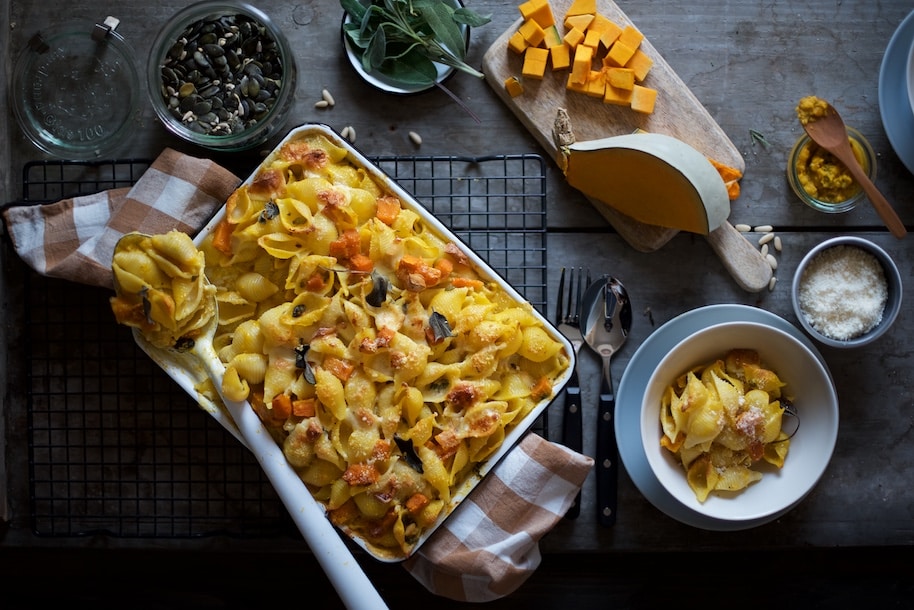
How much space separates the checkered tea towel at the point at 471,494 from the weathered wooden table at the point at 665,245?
0.50ft

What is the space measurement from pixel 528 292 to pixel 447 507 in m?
0.62

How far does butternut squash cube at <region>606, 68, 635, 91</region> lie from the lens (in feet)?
6.49

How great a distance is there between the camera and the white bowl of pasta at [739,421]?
5.94ft

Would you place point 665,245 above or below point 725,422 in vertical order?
above

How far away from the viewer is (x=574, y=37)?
1997 mm

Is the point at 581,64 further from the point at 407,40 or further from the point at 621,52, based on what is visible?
the point at 407,40

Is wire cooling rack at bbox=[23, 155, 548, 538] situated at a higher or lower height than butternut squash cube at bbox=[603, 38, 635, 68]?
lower

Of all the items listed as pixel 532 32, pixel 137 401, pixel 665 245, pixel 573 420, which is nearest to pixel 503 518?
pixel 573 420

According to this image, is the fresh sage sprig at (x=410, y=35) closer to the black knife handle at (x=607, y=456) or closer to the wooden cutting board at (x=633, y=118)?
the wooden cutting board at (x=633, y=118)

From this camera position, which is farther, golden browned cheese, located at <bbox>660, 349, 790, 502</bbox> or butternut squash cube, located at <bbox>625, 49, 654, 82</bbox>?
butternut squash cube, located at <bbox>625, 49, 654, 82</bbox>

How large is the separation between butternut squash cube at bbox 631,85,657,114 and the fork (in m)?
0.45

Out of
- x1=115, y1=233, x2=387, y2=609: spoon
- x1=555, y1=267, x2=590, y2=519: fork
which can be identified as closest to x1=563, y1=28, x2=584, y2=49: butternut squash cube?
x1=555, y1=267, x2=590, y2=519: fork

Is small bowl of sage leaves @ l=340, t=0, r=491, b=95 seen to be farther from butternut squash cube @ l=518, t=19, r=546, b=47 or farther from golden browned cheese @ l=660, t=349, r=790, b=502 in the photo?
golden browned cheese @ l=660, t=349, r=790, b=502

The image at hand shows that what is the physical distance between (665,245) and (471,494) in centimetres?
86
